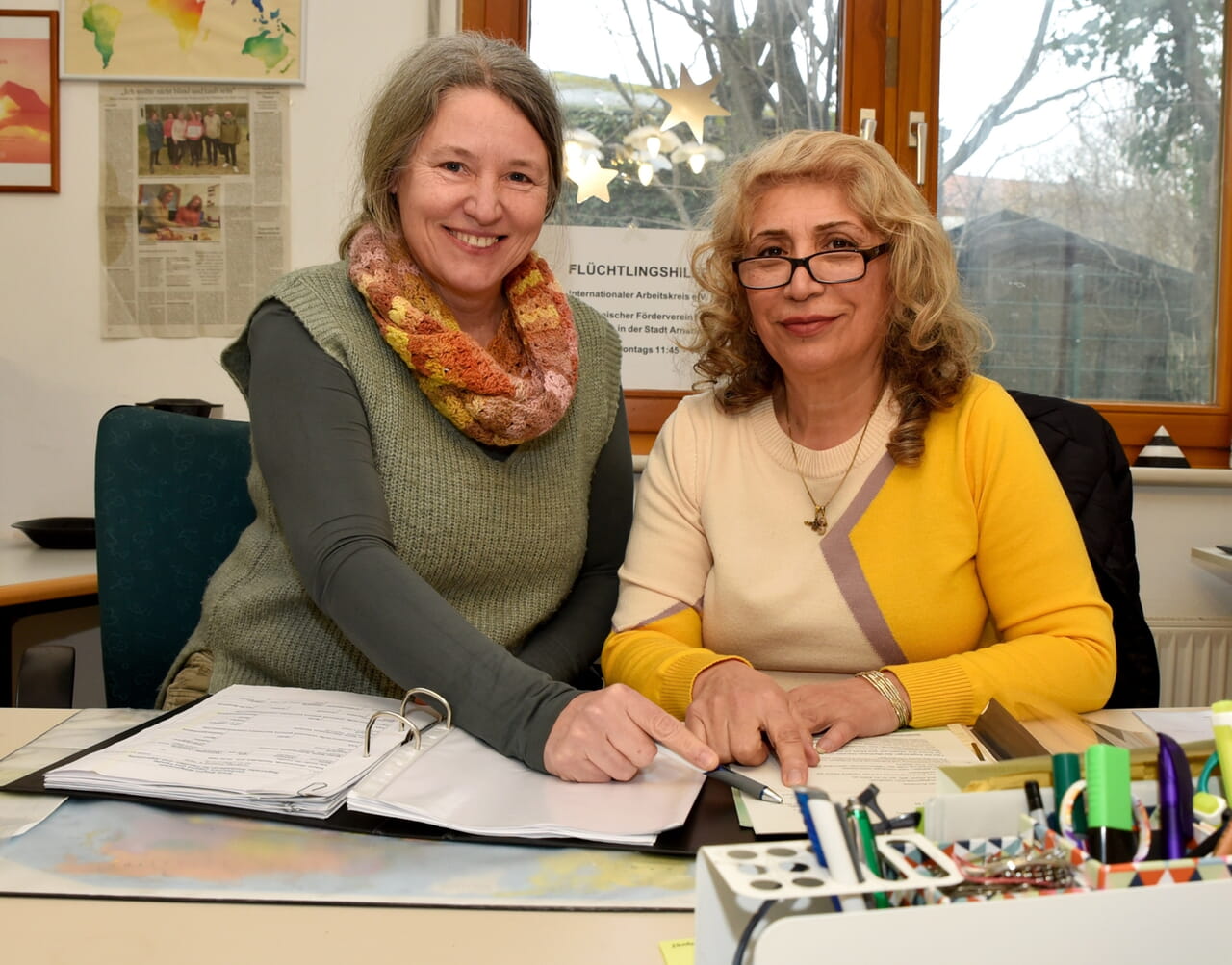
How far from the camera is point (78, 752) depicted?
914 mm

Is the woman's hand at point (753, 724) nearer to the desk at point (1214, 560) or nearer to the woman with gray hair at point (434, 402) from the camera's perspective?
the woman with gray hair at point (434, 402)

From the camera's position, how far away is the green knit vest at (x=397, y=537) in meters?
1.29

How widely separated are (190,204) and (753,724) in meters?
2.08

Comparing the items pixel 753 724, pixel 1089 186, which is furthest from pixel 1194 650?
pixel 753 724

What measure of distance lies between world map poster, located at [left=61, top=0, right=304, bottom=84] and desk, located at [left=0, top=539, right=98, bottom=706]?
1.15m

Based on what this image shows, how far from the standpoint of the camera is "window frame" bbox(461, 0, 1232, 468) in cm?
253

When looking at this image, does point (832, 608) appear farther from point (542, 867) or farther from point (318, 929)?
point (318, 929)

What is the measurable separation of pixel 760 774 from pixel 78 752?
58 cm

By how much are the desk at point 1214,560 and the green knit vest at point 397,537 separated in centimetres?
152

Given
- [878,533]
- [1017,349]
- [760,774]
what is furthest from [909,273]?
[1017,349]

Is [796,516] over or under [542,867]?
over

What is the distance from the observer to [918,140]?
253 cm

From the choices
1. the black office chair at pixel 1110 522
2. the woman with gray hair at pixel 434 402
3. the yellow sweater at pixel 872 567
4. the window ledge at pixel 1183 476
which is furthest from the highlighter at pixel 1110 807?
the window ledge at pixel 1183 476

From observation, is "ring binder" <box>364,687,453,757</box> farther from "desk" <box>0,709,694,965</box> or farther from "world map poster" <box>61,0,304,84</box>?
"world map poster" <box>61,0,304,84</box>
